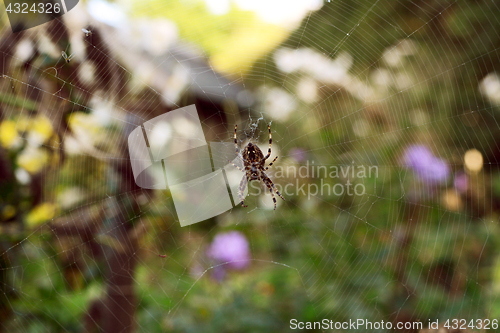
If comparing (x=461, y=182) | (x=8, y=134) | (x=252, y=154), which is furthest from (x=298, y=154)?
(x=8, y=134)

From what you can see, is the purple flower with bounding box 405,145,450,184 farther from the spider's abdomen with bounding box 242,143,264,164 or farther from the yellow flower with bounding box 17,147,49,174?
the yellow flower with bounding box 17,147,49,174

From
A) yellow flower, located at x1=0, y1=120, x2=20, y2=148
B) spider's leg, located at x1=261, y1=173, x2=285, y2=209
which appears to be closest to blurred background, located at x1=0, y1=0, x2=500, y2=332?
yellow flower, located at x1=0, y1=120, x2=20, y2=148

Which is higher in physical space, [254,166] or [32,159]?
[32,159]

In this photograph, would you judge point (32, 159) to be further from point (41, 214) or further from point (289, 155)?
point (289, 155)

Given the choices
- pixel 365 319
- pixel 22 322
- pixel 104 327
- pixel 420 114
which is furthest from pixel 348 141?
pixel 22 322

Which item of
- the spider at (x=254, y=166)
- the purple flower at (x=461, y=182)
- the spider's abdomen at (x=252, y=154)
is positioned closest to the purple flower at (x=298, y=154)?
the spider at (x=254, y=166)

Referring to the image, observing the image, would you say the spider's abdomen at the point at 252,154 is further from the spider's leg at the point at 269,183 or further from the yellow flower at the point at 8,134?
the yellow flower at the point at 8,134
